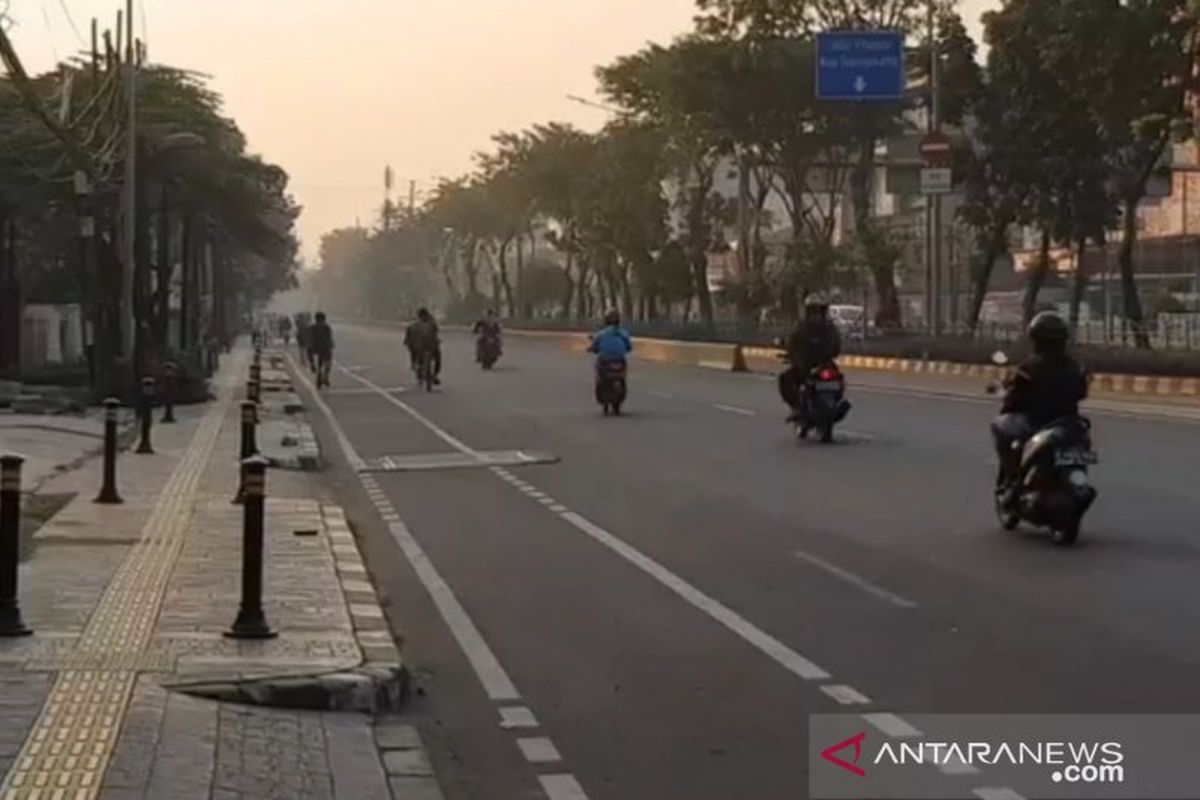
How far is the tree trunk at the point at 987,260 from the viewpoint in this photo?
5084 cm

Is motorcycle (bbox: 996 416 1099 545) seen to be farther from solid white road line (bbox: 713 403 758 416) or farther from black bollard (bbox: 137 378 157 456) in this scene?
solid white road line (bbox: 713 403 758 416)

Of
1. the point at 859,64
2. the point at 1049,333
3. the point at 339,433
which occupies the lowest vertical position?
the point at 339,433

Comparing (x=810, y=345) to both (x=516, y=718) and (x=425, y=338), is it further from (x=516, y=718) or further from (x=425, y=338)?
(x=425, y=338)

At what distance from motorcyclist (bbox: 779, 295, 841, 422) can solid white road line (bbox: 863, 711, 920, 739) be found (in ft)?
52.8

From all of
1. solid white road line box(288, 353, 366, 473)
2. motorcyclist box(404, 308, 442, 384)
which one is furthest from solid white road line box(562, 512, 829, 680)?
motorcyclist box(404, 308, 442, 384)

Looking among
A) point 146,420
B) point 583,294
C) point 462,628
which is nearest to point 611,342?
point 146,420

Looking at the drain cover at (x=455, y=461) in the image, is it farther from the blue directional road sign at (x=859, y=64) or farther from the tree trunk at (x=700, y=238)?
the tree trunk at (x=700, y=238)

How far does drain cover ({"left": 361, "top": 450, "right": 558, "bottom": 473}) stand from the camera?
22.7 meters

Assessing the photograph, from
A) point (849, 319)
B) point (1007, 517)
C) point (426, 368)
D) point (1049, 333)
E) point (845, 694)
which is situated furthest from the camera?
point (849, 319)

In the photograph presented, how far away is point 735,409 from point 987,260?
21583 mm

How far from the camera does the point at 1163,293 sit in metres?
63.6

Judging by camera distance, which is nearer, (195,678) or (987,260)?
(195,678)

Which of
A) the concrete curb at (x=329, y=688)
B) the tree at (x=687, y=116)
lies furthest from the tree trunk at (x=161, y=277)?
the concrete curb at (x=329, y=688)

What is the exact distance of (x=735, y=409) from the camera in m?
32.6
